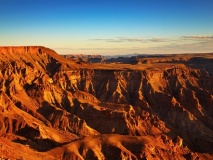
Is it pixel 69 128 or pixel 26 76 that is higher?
pixel 26 76

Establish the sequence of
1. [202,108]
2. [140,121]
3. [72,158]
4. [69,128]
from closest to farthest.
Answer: [72,158] → [69,128] → [140,121] → [202,108]

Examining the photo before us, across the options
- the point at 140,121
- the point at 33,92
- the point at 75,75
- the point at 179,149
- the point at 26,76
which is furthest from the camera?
the point at 75,75

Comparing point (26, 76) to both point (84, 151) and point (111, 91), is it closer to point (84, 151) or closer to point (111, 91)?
point (111, 91)

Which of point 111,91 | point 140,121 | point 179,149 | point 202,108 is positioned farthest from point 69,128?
point 202,108

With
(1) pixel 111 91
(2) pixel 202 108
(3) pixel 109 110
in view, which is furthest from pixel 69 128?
(2) pixel 202 108

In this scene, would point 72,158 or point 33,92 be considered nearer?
point 72,158

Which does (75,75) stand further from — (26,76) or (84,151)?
(84,151)
